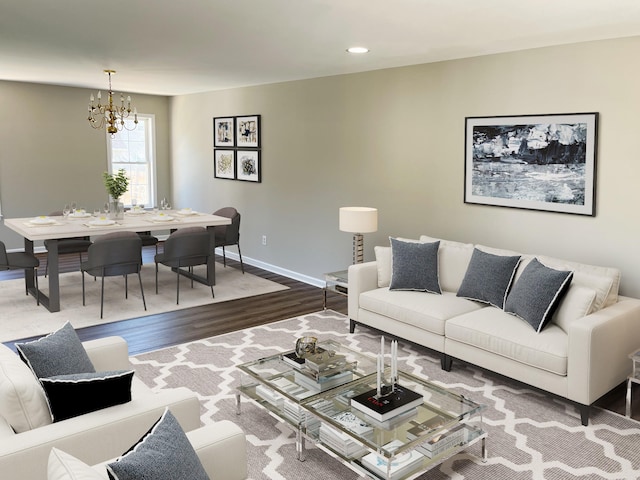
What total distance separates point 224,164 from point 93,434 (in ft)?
20.6

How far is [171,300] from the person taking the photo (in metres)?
5.85

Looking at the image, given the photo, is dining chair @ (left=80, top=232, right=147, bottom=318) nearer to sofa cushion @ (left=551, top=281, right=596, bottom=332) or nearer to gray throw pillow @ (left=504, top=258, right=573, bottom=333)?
gray throw pillow @ (left=504, top=258, right=573, bottom=333)

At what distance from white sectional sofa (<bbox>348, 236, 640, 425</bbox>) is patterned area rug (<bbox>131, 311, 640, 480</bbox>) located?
16 cm

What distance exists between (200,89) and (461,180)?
180 inches

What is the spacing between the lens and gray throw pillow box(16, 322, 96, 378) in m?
2.17

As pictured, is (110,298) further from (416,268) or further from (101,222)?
(416,268)

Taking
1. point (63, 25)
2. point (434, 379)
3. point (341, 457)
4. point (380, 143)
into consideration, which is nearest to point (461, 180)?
point (380, 143)

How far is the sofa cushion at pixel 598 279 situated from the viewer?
139 inches

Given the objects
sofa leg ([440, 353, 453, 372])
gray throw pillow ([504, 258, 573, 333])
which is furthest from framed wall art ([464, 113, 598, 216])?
sofa leg ([440, 353, 453, 372])

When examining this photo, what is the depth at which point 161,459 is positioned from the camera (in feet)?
5.07

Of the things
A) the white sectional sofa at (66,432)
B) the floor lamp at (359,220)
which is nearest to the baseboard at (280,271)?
the floor lamp at (359,220)

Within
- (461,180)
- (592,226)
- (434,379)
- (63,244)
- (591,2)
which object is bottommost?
(434,379)

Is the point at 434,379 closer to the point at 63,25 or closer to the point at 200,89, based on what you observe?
the point at 63,25

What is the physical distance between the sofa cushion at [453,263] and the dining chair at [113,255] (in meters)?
2.88
